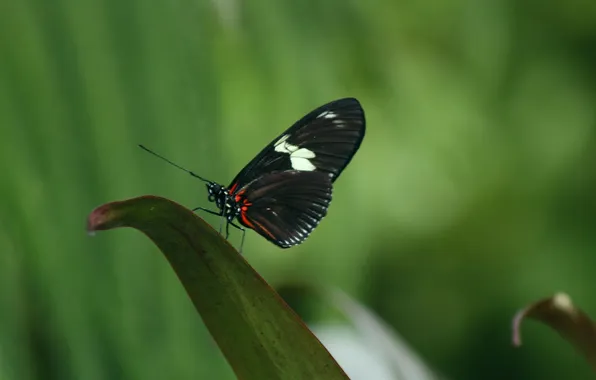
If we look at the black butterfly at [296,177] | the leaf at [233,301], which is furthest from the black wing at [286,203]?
the leaf at [233,301]

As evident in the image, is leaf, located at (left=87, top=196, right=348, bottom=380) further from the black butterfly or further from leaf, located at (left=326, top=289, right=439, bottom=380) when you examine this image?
leaf, located at (left=326, top=289, right=439, bottom=380)

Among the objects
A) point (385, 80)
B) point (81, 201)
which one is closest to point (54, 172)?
point (81, 201)

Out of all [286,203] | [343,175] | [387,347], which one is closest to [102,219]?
[286,203]

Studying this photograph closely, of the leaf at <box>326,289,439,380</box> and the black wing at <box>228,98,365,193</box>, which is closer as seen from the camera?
the black wing at <box>228,98,365,193</box>

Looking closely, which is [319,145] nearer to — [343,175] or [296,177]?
[296,177]

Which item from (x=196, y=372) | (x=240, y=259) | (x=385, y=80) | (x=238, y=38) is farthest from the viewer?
(x=385, y=80)

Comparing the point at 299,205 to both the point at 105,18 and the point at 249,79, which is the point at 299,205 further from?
the point at 249,79

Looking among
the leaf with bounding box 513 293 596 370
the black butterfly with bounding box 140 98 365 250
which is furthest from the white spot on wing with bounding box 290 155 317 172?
the leaf with bounding box 513 293 596 370
